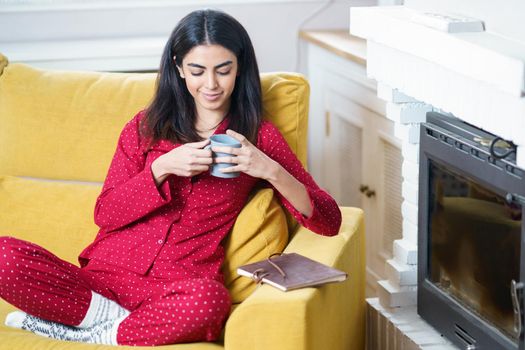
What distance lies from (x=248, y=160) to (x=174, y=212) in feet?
0.99

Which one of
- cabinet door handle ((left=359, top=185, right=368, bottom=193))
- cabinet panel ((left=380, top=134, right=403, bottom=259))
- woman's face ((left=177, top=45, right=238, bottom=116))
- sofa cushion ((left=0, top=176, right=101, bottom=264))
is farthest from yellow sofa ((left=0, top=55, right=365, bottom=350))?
cabinet door handle ((left=359, top=185, right=368, bottom=193))

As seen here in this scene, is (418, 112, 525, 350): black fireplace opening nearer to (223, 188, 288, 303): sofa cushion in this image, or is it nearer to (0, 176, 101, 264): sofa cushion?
(223, 188, 288, 303): sofa cushion

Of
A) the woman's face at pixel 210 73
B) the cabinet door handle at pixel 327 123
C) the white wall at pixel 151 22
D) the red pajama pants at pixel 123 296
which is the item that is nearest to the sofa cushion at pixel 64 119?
the woman's face at pixel 210 73

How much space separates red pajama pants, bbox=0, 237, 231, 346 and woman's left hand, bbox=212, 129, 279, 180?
262 millimetres

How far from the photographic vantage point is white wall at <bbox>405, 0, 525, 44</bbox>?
180 centimetres

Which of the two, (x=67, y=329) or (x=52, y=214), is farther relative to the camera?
(x=52, y=214)

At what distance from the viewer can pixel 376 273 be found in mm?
3367

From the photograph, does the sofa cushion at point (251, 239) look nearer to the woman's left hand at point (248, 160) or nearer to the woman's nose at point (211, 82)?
the woman's left hand at point (248, 160)

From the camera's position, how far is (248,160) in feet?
7.15

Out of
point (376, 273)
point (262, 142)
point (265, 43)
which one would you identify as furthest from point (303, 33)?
point (262, 142)

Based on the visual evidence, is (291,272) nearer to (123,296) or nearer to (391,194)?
(123,296)

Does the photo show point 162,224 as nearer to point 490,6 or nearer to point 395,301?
A: point 395,301

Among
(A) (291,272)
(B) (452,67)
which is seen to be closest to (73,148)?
(A) (291,272)

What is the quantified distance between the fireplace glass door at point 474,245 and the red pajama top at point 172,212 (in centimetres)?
27
